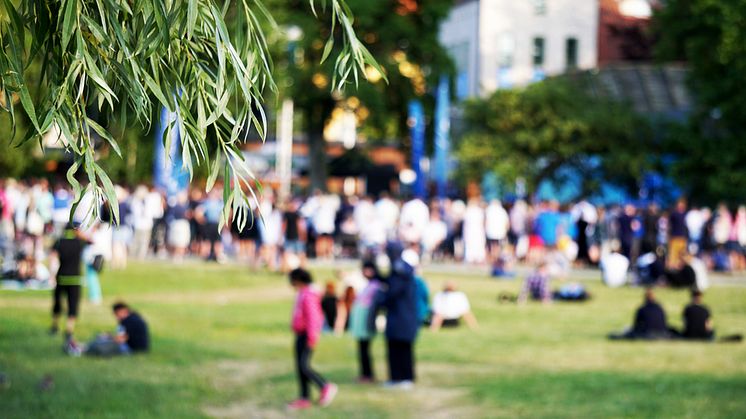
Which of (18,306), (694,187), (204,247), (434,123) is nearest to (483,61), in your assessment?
(434,123)

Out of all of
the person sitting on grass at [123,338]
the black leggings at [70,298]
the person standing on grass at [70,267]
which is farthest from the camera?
the person standing on grass at [70,267]

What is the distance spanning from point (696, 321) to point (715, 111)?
2264 cm

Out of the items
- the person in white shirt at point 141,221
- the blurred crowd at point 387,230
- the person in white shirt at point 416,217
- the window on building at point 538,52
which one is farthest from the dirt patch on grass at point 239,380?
the window on building at point 538,52

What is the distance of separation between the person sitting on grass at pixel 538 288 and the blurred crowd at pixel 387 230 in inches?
170

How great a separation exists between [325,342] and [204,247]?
17589 millimetres

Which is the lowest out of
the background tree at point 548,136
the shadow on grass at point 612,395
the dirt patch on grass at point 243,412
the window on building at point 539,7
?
the dirt patch on grass at point 243,412

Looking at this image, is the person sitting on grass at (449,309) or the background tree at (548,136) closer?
the person sitting on grass at (449,309)

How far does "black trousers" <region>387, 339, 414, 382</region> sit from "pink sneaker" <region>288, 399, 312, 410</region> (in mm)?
1590

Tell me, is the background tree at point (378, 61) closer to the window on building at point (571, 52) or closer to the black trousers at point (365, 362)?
the window on building at point (571, 52)

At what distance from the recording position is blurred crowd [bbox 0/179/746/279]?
3469cm

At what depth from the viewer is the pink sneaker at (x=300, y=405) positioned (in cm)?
1585

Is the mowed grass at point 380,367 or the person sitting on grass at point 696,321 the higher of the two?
the person sitting on grass at point 696,321

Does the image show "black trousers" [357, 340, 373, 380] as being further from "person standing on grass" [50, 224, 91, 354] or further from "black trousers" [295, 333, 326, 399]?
"person standing on grass" [50, 224, 91, 354]

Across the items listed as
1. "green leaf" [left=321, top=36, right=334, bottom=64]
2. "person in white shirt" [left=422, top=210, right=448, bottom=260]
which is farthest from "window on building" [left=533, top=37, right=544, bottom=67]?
"green leaf" [left=321, top=36, right=334, bottom=64]
